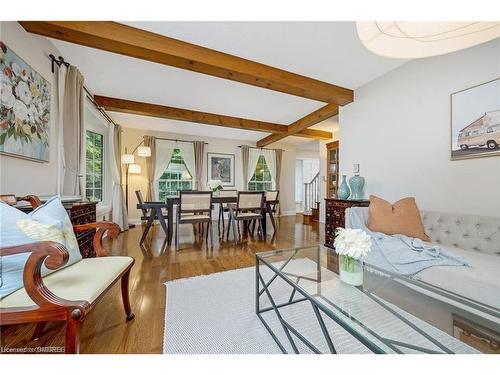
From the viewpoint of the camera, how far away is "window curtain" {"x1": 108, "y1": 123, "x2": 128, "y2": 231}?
4.25 metres

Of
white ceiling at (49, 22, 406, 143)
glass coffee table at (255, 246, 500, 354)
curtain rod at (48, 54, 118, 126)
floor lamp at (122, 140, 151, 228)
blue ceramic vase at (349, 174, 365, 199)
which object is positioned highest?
white ceiling at (49, 22, 406, 143)

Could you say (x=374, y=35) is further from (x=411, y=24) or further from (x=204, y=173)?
(x=204, y=173)

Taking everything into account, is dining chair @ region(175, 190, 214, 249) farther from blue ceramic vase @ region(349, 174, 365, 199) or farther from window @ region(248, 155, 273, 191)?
window @ region(248, 155, 273, 191)

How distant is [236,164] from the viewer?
6.32 metres

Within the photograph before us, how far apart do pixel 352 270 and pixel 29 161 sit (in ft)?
8.83

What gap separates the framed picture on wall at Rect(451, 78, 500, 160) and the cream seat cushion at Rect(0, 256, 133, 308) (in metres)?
3.10

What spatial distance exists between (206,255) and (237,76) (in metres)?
2.36

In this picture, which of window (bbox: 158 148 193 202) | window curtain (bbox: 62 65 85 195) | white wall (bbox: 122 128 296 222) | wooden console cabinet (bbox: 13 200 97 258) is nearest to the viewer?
wooden console cabinet (bbox: 13 200 97 258)

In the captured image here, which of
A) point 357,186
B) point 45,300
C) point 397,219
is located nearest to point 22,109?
point 45,300

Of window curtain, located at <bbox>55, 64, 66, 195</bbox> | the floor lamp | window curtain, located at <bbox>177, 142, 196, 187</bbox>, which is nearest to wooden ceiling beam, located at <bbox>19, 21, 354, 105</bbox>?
window curtain, located at <bbox>55, 64, 66, 195</bbox>

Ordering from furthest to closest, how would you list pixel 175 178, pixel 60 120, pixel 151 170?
pixel 175 178, pixel 151 170, pixel 60 120

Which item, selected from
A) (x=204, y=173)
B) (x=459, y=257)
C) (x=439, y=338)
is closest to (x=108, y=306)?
(x=439, y=338)

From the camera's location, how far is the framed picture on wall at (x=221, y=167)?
5.94 meters

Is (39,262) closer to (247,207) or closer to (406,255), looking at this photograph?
(406,255)
